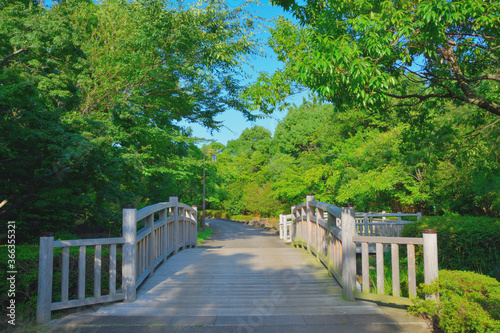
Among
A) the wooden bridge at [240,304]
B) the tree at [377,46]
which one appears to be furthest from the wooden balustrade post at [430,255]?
the tree at [377,46]

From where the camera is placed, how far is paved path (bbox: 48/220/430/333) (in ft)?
11.9

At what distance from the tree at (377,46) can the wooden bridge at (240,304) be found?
265 cm

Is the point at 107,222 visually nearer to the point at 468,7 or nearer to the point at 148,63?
the point at 148,63

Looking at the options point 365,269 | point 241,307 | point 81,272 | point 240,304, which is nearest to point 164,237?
point 81,272

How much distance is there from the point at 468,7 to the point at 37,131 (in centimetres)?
614

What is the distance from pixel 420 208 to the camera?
1834cm

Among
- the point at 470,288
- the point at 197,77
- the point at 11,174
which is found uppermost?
the point at 197,77

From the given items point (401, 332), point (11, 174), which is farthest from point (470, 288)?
point (11, 174)

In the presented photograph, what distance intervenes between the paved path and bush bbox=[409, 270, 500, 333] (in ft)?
0.86

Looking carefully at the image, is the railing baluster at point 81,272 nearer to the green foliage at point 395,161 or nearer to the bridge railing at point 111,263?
the bridge railing at point 111,263

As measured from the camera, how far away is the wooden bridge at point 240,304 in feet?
11.9

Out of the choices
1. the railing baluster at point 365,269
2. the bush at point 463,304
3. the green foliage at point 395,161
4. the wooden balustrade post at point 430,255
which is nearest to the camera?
the bush at point 463,304

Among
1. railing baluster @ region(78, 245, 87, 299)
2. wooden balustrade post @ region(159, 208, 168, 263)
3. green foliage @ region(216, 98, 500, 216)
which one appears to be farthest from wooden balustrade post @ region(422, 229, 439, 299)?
green foliage @ region(216, 98, 500, 216)

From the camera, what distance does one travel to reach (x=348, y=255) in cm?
450
